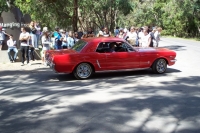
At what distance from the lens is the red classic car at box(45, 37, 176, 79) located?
377 inches

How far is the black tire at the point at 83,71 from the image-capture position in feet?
32.1

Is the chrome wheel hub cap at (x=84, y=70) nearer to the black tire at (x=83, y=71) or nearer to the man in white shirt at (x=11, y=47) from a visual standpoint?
the black tire at (x=83, y=71)

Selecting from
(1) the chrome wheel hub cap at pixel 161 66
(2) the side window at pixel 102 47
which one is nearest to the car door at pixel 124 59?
(2) the side window at pixel 102 47

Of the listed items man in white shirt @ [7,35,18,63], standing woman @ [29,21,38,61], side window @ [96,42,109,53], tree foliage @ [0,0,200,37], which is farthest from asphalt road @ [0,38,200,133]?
tree foliage @ [0,0,200,37]

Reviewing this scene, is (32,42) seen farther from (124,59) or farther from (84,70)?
(124,59)

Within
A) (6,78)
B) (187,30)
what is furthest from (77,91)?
(187,30)

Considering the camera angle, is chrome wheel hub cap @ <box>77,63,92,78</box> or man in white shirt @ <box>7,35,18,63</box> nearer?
chrome wheel hub cap @ <box>77,63,92,78</box>

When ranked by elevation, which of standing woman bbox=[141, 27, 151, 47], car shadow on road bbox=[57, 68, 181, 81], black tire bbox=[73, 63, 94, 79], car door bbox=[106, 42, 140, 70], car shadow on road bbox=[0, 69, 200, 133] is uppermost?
standing woman bbox=[141, 27, 151, 47]

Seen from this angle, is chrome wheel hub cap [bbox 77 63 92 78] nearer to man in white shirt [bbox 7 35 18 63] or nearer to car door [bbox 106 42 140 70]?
car door [bbox 106 42 140 70]

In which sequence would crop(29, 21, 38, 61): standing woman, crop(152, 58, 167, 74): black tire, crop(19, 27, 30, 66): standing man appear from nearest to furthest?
crop(152, 58, 167, 74): black tire
crop(19, 27, 30, 66): standing man
crop(29, 21, 38, 61): standing woman

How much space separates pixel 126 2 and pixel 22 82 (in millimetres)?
18362

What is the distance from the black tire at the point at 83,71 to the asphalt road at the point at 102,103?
10.3 inches

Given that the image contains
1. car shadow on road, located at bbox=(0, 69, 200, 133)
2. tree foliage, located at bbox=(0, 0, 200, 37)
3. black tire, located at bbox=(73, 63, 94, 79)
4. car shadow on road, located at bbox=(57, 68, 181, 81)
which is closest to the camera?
car shadow on road, located at bbox=(0, 69, 200, 133)

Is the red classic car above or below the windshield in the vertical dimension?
below
